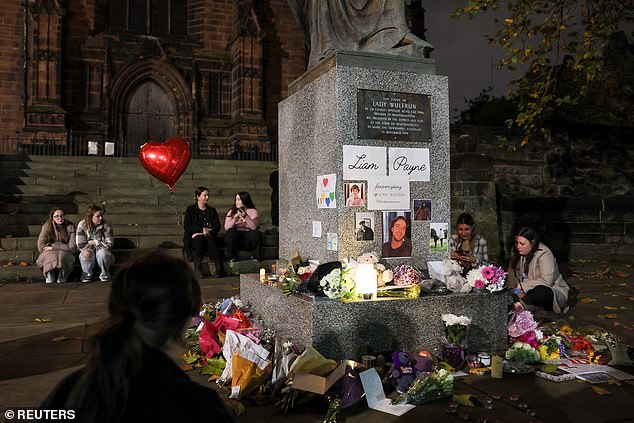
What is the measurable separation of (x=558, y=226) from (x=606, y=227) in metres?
1.10

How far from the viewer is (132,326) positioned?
1.64 m

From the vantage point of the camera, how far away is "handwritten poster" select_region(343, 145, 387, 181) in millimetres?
4523

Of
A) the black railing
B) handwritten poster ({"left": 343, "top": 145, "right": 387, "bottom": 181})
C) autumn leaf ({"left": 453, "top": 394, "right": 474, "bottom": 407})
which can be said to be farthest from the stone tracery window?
autumn leaf ({"left": 453, "top": 394, "right": 474, "bottom": 407})

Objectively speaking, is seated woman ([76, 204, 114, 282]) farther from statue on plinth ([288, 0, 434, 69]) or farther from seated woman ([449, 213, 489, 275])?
seated woman ([449, 213, 489, 275])

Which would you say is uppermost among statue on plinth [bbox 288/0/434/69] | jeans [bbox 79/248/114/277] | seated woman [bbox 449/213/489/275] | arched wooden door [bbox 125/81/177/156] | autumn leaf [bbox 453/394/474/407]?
arched wooden door [bbox 125/81/177/156]

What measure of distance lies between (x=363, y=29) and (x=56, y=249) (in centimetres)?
641

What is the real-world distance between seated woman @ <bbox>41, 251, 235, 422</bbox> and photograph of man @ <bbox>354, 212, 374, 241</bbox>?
9.47ft

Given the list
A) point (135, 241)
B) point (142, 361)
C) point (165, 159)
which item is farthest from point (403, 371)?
point (135, 241)

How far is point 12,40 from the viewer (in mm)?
19938

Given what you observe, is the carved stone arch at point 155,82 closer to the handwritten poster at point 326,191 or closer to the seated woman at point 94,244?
the seated woman at point 94,244

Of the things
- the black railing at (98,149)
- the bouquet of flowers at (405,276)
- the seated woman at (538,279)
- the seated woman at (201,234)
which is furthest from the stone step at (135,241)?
the black railing at (98,149)

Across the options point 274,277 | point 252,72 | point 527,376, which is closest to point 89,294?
point 274,277

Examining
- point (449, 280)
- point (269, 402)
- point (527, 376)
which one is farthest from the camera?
point (449, 280)

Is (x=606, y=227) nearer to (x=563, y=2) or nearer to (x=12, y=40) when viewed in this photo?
(x=563, y=2)
